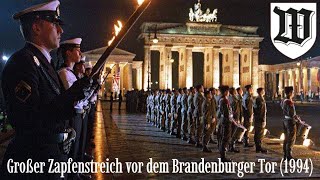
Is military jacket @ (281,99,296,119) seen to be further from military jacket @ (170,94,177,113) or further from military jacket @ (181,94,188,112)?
military jacket @ (170,94,177,113)

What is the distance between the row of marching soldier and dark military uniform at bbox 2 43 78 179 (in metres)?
8.63

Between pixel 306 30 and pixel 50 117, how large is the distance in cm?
1264

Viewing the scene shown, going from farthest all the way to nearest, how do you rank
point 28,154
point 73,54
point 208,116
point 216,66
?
point 216,66, point 208,116, point 73,54, point 28,154

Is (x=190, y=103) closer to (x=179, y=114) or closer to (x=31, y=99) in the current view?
(x=179, y=114)

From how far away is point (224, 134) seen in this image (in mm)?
11000

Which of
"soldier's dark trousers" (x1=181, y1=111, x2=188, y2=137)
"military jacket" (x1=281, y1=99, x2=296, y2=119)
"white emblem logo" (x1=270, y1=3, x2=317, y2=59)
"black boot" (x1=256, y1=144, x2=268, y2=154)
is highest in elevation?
"white emblem logo" (x1=270, y1=3, x2=317, y2=59)

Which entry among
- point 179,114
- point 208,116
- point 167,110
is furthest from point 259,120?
point 167,110

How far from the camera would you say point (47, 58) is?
286 centimetres

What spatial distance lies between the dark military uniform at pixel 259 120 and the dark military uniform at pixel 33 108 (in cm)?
1119

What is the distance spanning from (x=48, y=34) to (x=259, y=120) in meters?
11.5

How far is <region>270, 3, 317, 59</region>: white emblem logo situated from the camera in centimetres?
1343

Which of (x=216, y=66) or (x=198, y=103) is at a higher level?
(x=216, y=66)

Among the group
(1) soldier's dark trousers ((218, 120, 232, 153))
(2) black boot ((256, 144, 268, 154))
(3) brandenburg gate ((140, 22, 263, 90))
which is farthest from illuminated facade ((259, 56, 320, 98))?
(1) soldier's dark trousers ((218, 120, 232, 153))

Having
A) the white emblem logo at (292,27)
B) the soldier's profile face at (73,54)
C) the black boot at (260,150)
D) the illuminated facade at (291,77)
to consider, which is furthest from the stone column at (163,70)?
the soldier's profile face at (73,54)
